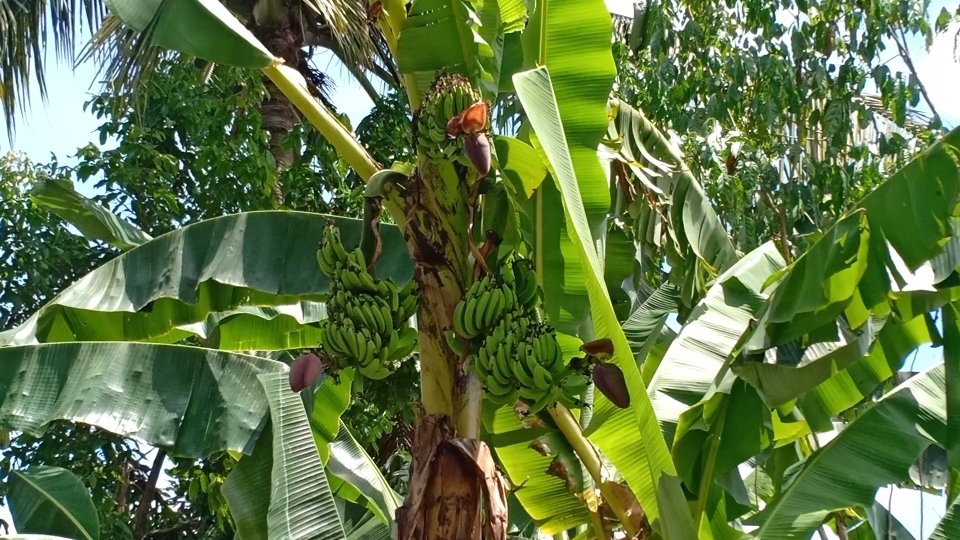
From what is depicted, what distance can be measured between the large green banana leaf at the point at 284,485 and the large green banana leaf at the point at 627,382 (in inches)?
28.8

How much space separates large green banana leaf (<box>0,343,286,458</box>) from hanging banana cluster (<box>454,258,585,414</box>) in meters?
0.76

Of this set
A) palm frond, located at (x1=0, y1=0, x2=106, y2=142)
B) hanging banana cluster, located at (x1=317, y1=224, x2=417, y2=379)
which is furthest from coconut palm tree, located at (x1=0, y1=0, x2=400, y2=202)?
hanging banana cluster, located at (x1=317, y1=224, x2=417, y2=379)

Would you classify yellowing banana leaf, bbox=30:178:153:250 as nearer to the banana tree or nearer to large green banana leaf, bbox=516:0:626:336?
the banana tree

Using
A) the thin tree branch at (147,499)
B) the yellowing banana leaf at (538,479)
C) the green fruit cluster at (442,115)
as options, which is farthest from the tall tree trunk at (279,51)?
the green fruit cluster at (442,115)

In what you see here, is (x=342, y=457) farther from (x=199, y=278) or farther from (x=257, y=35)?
(x=257, y=35)

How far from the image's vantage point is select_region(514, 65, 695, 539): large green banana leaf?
199cm

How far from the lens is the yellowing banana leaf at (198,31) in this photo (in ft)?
7.84

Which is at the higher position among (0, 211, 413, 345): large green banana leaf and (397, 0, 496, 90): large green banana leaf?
(397, 0, 496, 90): large green banana leaf

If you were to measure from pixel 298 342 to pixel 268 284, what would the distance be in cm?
51

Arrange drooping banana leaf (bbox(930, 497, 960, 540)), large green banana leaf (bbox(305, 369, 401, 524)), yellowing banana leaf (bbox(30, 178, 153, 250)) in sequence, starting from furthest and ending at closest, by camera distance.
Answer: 1. yellowing banana leaf (bbox(30, 178, 153, 250))
2. large green banana leaf (bbox(305, 369, 401, 524))
3. drooping banana leaf (bbox(930, 497, 960, 540))

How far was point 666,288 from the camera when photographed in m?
3.33

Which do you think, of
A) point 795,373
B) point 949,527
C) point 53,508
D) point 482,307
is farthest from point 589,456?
point 53,508

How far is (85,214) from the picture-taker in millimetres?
3158

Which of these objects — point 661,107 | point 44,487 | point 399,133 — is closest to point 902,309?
point 661,107
